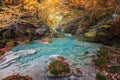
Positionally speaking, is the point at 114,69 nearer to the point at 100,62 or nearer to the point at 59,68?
the point at 100,62

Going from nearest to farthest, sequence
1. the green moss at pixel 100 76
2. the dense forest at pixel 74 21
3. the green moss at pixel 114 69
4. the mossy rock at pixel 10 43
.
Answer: the green moss at pixel 100 76 → the green moss at pixel 114 69 → the dense forest at pixel 74 21 → the mossy rock at pixel 10 43

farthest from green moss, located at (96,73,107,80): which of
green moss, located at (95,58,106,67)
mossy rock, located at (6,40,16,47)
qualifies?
mossy rock, located at (6,40,16,47)

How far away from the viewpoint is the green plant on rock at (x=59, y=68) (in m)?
9.35

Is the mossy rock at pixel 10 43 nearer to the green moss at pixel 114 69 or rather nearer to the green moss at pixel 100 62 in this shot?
the green moss at pixel 100 62

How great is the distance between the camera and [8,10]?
17703mm

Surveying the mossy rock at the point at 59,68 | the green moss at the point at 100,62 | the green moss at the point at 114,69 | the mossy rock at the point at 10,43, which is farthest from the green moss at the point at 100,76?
the mossy rock at the point at 10,43

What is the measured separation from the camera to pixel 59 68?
9.59m

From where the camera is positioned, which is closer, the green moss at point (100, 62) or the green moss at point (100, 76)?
the green moss at point (100, 76)

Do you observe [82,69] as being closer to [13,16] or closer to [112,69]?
[112,69]

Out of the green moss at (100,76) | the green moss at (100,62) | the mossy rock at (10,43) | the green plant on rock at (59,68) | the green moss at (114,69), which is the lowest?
the mossy rock at (10,43)

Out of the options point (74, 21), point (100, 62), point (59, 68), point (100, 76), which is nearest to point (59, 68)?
point (59, 68)

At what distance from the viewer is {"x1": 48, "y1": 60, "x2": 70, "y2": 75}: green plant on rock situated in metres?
9.35

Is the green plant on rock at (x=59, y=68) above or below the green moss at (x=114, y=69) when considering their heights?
above

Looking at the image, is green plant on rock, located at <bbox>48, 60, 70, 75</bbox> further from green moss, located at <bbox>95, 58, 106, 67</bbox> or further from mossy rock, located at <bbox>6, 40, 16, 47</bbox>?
mossy rock, located at <bbox>6, 40, 16, 47</bbox>
